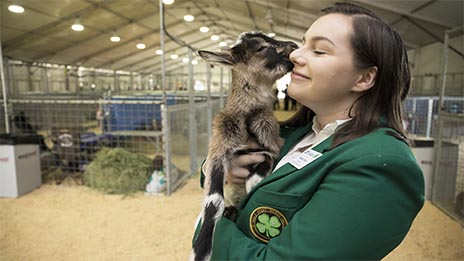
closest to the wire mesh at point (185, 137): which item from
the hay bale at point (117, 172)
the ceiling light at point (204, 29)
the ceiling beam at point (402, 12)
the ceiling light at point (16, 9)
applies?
the hay bale at point (117, 172)

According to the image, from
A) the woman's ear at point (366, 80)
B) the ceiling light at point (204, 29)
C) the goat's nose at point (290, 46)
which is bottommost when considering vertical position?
the woman's ear at point (366, 80)

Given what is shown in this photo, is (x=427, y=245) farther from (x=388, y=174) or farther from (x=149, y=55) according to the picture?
(x=149, y=55)

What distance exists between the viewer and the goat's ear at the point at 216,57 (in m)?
1.39

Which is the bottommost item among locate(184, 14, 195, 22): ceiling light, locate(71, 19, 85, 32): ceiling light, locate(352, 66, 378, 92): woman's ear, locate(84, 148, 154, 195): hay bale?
locate(84, 148, 154, 195): hay bale

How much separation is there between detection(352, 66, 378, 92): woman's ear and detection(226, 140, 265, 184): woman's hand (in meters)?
0.49

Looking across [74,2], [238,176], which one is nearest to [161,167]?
[238,176]

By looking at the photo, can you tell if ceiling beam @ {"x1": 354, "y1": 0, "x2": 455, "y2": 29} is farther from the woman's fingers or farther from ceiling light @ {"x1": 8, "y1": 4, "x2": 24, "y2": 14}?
ceiling light @ {"x1": 8, "y1": 4, "x2": 24, "y2": 14}

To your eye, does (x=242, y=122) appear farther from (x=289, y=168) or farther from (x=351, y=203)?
(x=351, y=203)

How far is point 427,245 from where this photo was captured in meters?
2.86

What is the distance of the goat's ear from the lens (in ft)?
4.57

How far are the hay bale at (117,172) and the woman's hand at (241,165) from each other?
3.37 meters

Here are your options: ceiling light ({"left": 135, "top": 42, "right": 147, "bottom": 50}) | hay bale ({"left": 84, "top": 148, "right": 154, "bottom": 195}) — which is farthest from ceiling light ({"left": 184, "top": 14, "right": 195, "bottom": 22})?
hay bale ({"left": 84, "top": 148, "right": 154, "bottom": 195})

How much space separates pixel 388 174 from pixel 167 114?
3515mm

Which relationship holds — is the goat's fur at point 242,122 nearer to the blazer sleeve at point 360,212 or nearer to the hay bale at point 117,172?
the blazer sleeve at point 360,212
